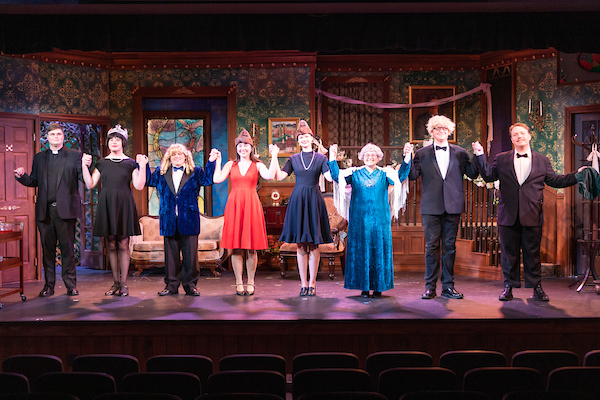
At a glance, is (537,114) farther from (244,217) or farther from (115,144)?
(115,144)

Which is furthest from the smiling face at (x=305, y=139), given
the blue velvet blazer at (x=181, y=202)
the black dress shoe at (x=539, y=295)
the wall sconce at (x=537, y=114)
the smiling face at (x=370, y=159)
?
A: the wall sconce at (x=537, y=114)

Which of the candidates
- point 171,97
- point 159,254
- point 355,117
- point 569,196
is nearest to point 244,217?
point 159,254

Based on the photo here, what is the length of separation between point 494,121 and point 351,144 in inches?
87.3

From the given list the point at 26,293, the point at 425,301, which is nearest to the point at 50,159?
the point at 26,293

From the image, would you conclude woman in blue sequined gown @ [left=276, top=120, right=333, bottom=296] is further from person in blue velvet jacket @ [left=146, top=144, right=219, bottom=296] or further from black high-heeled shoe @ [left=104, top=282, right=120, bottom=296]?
black high-heeled shoe @ [left=104, top=282, right=120, bottom=296]

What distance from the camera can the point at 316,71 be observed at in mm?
8445

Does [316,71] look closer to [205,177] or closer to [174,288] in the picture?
[205,177]

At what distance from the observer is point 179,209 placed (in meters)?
4.97

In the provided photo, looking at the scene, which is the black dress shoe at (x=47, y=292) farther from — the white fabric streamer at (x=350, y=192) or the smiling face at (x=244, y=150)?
the white fabric streamer at (x=350, y=192)

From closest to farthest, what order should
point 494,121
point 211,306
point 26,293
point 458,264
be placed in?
point 211,306 < point 26,293 < point 458,264 < point 494,121

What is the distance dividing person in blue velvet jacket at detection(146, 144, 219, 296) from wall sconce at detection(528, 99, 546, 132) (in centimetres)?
466

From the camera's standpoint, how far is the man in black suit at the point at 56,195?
5.12 meters

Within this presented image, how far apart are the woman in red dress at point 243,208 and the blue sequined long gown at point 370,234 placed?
2.51 feet

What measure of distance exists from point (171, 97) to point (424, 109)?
3.95m
